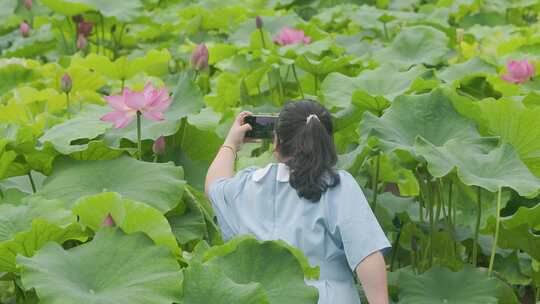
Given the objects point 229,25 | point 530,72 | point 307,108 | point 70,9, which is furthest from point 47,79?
point 307,108

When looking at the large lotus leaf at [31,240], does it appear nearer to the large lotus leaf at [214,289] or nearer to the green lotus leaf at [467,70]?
the large lotus leaf at [214,289]

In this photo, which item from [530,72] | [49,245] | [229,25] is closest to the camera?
[49,245]

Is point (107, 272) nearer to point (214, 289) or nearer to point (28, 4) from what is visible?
point (214, 289)

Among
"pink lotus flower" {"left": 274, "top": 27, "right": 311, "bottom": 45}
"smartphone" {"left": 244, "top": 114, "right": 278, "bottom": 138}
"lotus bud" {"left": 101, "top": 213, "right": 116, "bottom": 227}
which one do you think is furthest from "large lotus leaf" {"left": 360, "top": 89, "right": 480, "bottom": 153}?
"pink lotus flower" {"left": 274, "top": 27, "right": 311, "bottom": 45}

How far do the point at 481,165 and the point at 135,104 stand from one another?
678 millimetres

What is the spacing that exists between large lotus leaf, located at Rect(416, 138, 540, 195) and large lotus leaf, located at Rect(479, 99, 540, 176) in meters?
0.16

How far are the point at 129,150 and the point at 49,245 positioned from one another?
21.7 inches

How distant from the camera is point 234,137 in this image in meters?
2.22

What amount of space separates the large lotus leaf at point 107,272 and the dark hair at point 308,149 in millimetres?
263

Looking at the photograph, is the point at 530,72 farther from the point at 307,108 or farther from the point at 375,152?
the point at 307,108

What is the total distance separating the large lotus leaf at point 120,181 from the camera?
7.39ft

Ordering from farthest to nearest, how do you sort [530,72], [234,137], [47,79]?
[47,79] → [530,72] → [234,137]

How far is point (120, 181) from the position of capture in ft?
7.54

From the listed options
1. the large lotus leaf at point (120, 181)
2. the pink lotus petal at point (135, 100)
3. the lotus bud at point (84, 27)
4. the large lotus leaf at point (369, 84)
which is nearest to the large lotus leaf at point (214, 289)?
the large lotus leaf at point (120, 181)
